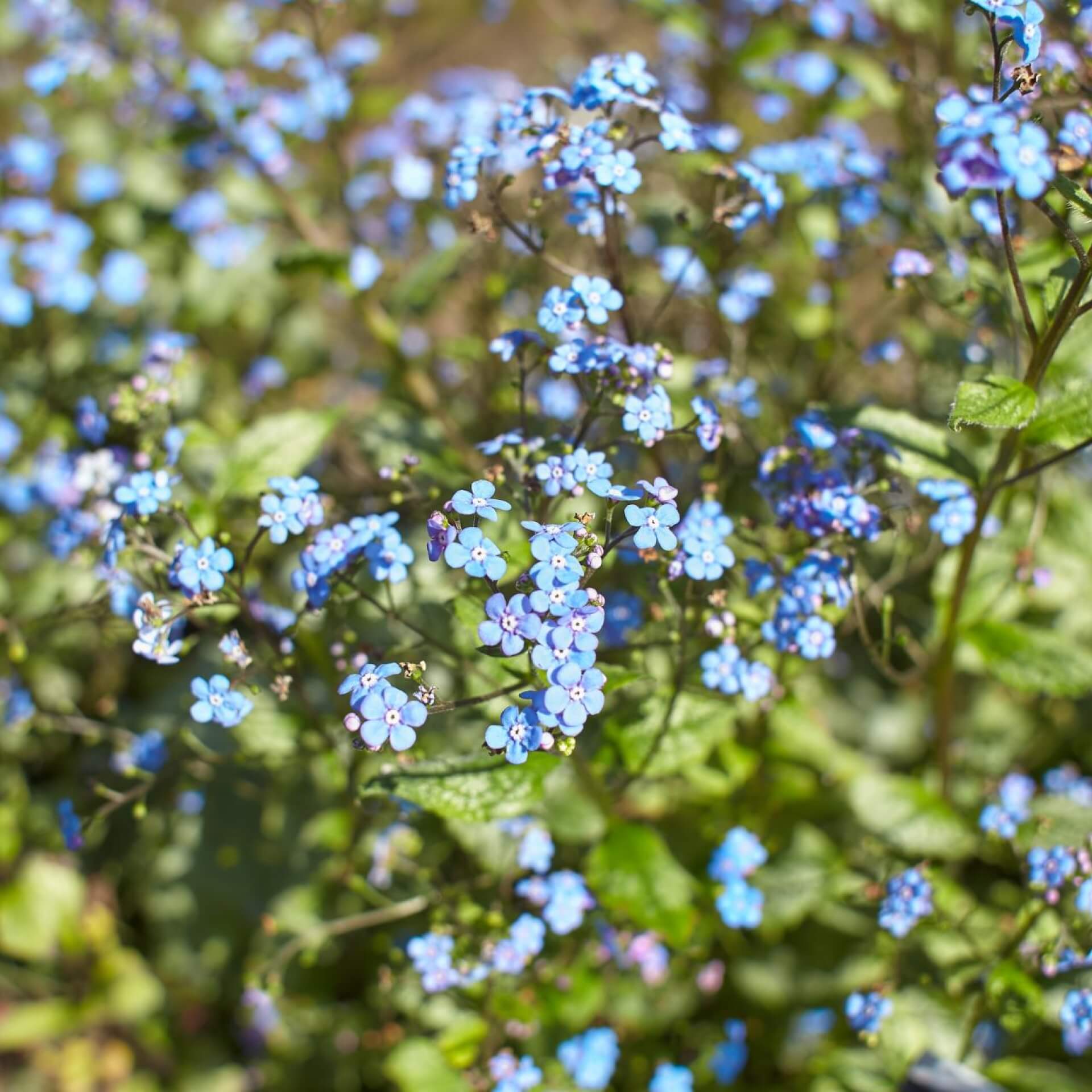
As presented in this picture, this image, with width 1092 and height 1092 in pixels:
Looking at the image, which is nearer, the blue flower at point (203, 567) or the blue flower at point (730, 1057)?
the blue flower at point (203, 567)

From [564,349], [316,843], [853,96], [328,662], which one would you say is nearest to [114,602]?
[328,662]

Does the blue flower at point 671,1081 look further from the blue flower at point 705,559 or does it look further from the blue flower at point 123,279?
the blue flower at point 123,279

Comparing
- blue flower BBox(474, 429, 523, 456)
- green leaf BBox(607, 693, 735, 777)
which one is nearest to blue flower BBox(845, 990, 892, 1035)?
green leaf BBox(607, 693, 735, 777)

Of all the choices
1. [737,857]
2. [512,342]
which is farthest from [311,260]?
[737,857]

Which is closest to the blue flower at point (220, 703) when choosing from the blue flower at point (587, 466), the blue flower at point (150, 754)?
the blue flower at point (150, 754)

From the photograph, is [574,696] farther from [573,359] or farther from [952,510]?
[952,510]

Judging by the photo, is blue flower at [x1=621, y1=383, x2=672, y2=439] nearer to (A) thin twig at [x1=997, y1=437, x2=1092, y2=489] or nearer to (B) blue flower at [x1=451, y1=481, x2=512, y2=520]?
(B) blue flower at [x1=451, y1=481, x2=512, y2=520]
